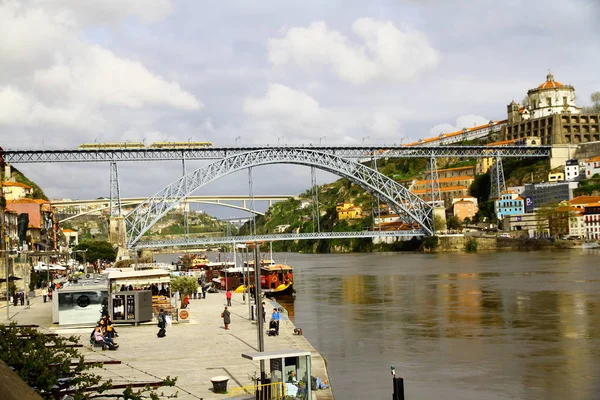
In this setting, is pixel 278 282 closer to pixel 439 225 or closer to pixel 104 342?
pixel 104 342

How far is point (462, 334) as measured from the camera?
978 inches

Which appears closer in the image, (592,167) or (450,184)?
(592,167)

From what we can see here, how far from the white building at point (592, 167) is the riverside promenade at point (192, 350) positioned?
81.6 meters

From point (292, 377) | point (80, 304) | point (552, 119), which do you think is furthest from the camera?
point (552, 119)

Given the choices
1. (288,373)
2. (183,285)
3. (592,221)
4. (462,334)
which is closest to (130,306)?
(462,334)

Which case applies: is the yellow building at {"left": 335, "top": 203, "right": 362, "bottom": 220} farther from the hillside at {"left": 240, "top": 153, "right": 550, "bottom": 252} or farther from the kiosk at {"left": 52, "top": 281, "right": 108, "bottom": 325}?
the kiosk at {"left": 52, "top": 281, "right": 108, "bottom": 325}

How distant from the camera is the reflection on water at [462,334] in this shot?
56.0 feet

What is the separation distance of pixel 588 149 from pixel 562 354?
91.9 meters

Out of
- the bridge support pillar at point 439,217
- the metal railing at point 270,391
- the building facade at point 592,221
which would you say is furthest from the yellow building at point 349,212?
the metal railing at point 270,391

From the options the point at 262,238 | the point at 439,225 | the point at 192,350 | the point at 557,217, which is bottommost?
the point at 192,350

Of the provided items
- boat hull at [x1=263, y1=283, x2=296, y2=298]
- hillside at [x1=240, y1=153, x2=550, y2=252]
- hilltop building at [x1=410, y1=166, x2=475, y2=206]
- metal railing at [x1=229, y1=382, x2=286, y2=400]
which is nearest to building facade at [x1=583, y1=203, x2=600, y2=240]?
hillside at [x1=240, y1=153, x2=550, y2=252]

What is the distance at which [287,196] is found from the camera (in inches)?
6811

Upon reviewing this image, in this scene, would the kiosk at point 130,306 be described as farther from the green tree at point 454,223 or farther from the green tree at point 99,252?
Result: the green tree at point 454,223

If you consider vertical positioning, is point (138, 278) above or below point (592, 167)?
below
